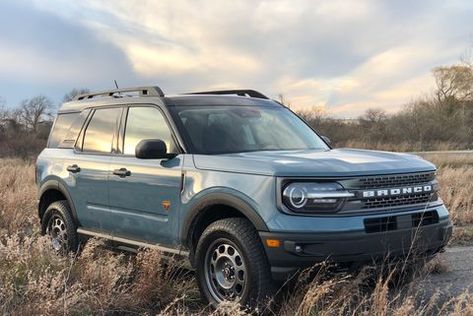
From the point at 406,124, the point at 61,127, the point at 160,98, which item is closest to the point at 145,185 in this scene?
the point at 160,98

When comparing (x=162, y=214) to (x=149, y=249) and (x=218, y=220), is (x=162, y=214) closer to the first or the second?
(x=149, y=249)

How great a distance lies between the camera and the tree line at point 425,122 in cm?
5025

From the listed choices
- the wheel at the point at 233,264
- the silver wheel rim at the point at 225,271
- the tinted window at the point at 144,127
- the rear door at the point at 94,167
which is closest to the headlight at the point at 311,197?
the wheel at the point at 233,264

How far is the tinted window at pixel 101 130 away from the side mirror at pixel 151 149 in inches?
44.5

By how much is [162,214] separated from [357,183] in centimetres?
183

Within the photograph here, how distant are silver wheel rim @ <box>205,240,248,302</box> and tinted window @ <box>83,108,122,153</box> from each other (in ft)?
6.61

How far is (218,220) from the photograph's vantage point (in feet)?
15.7

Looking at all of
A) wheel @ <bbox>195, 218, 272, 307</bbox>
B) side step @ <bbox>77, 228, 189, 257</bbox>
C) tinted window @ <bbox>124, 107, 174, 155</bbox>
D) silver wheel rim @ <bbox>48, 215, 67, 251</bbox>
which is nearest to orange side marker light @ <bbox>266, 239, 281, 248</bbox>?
wheel @ <bbox>195, 218, 272, 307</bbox>

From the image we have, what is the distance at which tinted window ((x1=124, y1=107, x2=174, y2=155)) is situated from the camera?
555cm

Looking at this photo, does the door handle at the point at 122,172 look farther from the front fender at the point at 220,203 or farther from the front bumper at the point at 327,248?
the front bumper at the point at 327,248

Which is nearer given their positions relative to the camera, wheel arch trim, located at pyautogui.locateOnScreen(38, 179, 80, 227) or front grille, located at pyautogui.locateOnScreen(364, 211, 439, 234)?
front grille, located at pyautogui.locateOnScreen(364, 211, 439, 234)

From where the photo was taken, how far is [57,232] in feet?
22.9

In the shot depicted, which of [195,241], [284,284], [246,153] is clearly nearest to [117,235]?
[195,241]

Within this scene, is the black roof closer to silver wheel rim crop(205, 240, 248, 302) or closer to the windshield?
the windshield
